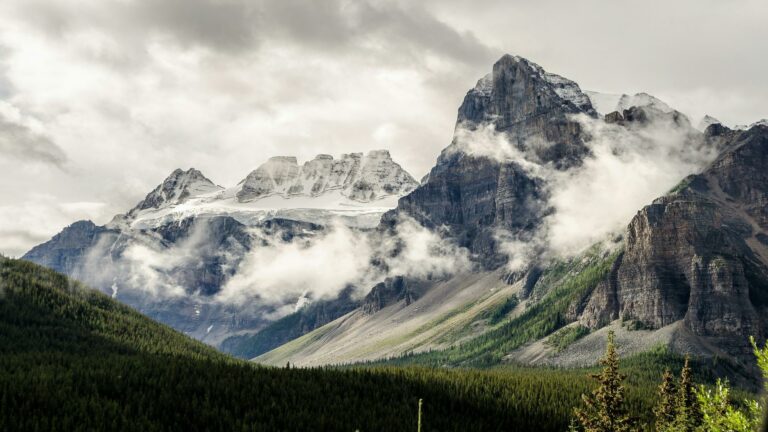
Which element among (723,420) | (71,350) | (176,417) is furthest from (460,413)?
(723,420)

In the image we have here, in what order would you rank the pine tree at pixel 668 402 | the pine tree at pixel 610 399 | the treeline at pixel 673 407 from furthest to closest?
the pine tree at pixel 668 402
the pine tree at pixel 610 399
the treeline at pixel 673 407

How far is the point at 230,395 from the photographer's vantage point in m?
140

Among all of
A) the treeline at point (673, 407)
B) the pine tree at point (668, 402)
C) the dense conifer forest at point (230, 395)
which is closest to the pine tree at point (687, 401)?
the treeline at point (673, 407)

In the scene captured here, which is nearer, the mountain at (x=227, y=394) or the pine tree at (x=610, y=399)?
the pine tree at (x=610, y=399)

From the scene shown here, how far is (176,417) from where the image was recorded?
125 m

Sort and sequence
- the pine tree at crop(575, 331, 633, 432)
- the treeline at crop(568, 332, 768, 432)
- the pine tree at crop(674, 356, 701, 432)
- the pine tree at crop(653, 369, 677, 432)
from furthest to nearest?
the pine tree at crop(653, 369, 677, 432) → the pine tree at crop(674, 356, 701, 432) → the pine tree at crop(575, 331, 633, 432) → the treeline at crop(568, 332, 768, 432)

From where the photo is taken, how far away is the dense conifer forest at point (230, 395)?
119 metres

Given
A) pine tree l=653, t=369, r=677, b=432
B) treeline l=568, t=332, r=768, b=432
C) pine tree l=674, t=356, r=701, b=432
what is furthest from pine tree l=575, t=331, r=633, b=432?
pine tree l=653, t=369, r=677, b=432

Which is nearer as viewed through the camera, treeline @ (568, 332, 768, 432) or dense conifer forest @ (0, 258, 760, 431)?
treeline @ (568, 332, 768, 432)

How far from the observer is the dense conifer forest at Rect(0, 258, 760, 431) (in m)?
119

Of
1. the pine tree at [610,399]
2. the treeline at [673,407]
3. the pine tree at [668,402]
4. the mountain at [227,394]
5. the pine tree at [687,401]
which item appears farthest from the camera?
the mountain at [227,394]

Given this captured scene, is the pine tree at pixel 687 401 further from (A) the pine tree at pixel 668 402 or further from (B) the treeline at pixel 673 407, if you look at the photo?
(A) the pine tree at pixel 668 402

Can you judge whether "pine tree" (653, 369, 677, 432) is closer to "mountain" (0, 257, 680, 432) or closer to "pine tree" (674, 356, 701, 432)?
"pine tree" (674, 356, 701, 432)

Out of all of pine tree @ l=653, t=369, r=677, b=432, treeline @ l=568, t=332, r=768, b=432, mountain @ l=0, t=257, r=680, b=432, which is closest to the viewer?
treeline @ l=568, t=332, r=768, b=432
